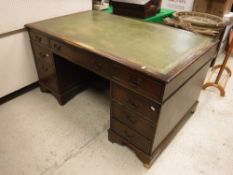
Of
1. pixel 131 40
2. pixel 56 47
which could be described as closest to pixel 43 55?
pixel 56 47

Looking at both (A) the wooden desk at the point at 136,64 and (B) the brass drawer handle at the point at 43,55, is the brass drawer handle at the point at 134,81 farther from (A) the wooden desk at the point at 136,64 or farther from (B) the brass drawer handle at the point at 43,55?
(B) the brass drawer handle at the point at 43,55

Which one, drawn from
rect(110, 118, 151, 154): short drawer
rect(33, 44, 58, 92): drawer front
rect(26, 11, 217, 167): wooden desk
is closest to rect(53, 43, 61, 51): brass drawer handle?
rect(26, 11, 217, 167): wooden desk

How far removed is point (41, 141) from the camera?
5.14 feet

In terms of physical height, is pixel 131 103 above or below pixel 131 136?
above

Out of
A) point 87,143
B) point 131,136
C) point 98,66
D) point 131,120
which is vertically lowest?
point 87,143

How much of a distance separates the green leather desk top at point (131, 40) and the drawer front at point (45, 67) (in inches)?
8.9

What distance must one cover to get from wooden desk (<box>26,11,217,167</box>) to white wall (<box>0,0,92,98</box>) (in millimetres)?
121

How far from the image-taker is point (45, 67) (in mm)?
1834

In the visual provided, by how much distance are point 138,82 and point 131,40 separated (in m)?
0.41

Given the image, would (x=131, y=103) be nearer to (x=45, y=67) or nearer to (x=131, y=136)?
(x=131, y=136)

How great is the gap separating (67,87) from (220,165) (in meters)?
1.46

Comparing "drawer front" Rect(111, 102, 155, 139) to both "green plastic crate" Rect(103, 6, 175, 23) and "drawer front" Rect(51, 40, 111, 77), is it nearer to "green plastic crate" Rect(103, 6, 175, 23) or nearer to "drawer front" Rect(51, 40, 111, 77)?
"drawer front" Rect(51, 40, 111, 77)

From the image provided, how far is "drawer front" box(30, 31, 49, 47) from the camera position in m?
1.61

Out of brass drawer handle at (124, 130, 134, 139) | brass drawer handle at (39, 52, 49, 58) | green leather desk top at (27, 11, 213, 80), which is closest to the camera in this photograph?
green leather desk top at (27, 11, 213, 80)
